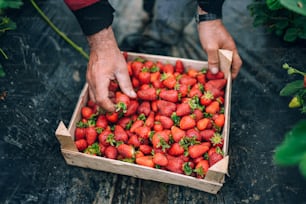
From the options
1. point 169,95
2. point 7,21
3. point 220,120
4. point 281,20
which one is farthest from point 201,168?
point 7,21

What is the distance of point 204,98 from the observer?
135 cm

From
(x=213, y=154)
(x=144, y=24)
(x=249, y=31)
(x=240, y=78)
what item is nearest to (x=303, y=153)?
(x=213, y=154)

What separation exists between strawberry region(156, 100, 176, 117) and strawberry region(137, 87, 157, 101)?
0.04 meters

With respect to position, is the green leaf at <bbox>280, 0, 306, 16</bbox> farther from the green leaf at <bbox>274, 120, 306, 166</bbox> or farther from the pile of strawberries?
the pile of strawberries

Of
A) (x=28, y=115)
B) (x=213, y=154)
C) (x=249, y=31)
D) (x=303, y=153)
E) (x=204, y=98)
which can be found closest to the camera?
(x=303, y=153)

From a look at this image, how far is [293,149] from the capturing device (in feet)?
1.90

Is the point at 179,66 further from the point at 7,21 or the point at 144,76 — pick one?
the point at 7,21

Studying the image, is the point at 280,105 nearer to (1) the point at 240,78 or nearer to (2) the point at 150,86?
(1) the point at 240,78

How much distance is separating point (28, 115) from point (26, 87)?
16cm

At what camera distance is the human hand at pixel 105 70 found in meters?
1.27

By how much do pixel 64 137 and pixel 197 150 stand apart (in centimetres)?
49

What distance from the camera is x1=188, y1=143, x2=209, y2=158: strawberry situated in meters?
1.24

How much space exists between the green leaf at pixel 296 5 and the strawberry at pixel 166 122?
0.70m

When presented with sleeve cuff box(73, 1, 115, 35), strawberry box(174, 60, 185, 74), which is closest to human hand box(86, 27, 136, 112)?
sleeve cuff box(73, 1, 115, 35)
